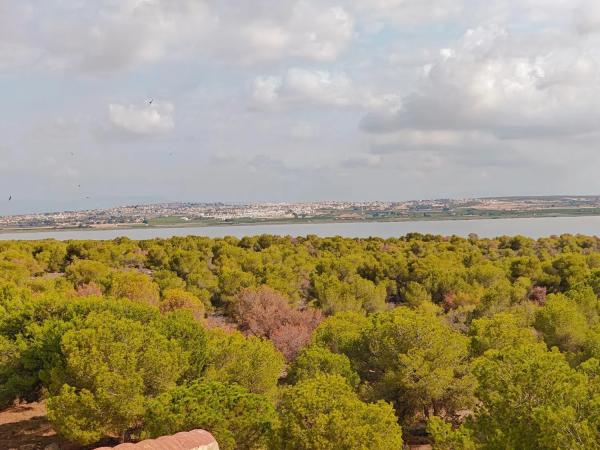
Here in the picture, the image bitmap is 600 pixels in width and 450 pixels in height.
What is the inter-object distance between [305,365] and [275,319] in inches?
495

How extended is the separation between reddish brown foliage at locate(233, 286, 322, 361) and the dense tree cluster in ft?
0.34

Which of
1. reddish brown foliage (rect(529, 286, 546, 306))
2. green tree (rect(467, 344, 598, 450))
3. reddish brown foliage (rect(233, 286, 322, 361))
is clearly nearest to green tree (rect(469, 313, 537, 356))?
green tree (rect(467, 344, 598, 450))

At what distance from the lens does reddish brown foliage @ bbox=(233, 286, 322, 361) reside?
92.4ft

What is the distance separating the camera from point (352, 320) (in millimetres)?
26844

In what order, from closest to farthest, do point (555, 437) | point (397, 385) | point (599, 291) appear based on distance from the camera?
point (555, 437) → point (397, 385) → point (599, 291)

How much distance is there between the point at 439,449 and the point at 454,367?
841 cm

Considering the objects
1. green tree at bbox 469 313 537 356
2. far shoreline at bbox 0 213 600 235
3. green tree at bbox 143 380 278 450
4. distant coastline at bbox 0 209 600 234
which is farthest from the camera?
distant coastline at bbox 0 209 600 234

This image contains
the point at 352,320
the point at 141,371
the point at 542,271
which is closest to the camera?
the point at 141,371

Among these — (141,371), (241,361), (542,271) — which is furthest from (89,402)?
(542,271)

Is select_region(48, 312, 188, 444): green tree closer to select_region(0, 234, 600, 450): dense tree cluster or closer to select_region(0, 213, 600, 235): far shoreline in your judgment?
select_region(0, 234, 600, 450): dense tree cluster

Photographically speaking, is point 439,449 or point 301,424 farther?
point 301,424

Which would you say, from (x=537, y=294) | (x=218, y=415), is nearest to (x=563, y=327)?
(x=537, y=294)

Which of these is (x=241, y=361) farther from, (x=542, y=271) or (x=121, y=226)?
(x=121, y=226)

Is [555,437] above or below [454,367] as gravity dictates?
above
